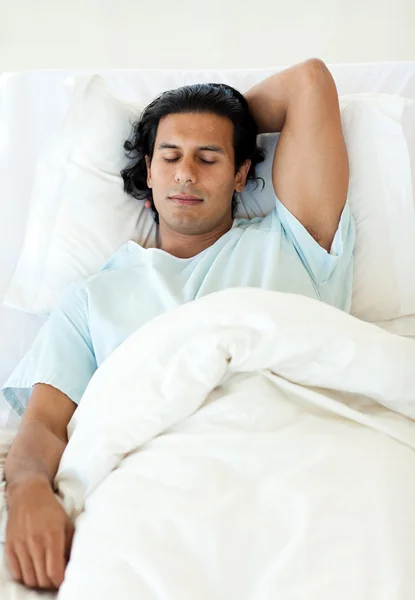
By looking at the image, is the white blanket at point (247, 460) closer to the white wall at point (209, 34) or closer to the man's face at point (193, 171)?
the man's face at point (193, 171)

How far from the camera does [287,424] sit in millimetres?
939

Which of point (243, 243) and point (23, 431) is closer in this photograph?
point (23, 431)

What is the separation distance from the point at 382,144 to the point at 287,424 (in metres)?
0.74

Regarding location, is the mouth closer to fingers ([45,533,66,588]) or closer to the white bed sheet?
the white bed sheet

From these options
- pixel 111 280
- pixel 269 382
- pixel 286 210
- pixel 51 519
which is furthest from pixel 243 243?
pixel 51 519

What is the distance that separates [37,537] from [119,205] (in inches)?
30.5

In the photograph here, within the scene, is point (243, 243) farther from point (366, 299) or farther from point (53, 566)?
point (53, 566)

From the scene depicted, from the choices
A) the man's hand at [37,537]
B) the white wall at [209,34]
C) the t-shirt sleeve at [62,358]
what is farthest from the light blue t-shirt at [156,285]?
the white wall at [209,34]

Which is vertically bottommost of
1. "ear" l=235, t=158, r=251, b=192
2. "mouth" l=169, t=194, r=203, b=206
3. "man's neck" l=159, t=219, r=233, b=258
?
"man's neck" l=159, t=219, r=233, b=258

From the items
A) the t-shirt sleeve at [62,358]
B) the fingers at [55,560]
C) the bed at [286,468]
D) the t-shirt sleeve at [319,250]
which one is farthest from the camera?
the t-shirt sleeve at [319,250]

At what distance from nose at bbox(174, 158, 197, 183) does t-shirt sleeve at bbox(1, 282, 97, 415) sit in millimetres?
281

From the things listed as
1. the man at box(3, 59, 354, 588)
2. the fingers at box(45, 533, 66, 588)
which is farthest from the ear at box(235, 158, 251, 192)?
the fingers at box(45, 533, 66, 588)

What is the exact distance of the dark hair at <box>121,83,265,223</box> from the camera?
4.69 feet

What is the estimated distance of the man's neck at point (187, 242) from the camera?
1.45 meters
